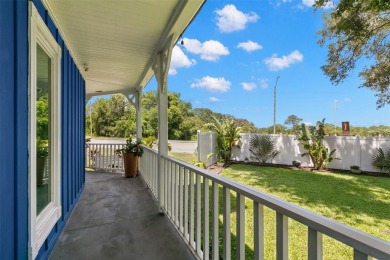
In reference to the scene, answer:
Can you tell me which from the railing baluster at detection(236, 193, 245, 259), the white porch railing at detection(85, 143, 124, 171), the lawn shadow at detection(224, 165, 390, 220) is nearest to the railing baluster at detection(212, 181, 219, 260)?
the railing baluster at detection(236, 193, 245, 259)

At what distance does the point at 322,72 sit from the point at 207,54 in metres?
36.0

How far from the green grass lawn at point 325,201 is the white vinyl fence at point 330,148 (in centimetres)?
113

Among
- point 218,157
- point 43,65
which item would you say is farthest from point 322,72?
point 43,65

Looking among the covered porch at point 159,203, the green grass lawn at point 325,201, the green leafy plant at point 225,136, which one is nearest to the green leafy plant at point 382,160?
the green grass lawn at point 325,201

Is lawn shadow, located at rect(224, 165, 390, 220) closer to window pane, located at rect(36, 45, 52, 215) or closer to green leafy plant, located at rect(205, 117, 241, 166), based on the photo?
green leafy plant, located at rect(205, 117, 241, 166)

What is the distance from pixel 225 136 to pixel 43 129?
738 cm

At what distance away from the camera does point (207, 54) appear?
137 ft

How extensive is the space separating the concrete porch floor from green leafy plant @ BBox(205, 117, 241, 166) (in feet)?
16.4

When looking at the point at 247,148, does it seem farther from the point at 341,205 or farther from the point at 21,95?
the point at 21,95

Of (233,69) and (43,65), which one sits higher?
(233,69)

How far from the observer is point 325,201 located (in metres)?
4.43

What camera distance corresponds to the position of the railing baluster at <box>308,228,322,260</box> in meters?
0.95

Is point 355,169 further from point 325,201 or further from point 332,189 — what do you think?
point 325,201

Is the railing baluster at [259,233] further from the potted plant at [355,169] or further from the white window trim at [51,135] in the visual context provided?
the potted plant at [355,169]
